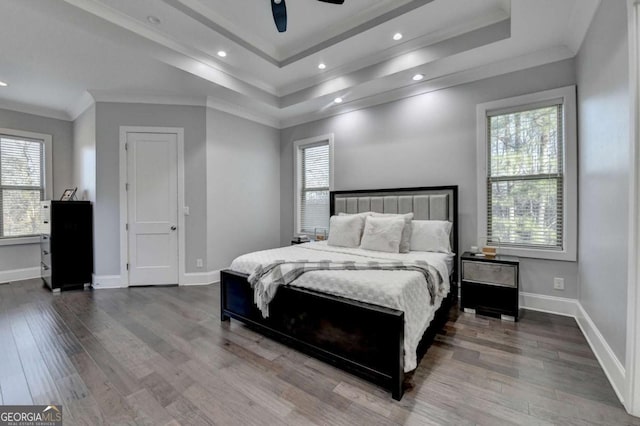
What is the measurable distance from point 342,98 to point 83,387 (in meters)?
4.37

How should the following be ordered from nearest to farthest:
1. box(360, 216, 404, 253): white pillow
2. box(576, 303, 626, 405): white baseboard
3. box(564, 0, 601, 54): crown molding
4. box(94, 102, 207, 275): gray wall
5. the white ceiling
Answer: box(576, 303, 626, 405): white baseboard → box(564, 0, 601, 54): crown molding → the white ceiling → box(360, 216, 404, 253): white pillow → box(94, 102, 207, 275): gray wall

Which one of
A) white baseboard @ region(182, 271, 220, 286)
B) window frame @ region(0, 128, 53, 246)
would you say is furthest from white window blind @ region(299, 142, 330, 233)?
window frame @ region(0, 128, 53, 246)

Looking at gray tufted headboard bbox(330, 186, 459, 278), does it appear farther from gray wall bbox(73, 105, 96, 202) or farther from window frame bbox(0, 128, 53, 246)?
window frame bbox(0, 128, 53, 246)

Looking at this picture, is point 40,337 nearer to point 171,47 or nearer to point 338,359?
point 338,359

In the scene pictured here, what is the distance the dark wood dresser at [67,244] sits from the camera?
4.10 m

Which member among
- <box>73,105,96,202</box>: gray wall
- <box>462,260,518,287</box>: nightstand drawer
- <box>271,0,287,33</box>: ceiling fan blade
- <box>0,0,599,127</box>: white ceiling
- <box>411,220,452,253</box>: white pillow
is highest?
<box>0,0,599,127</box>: white ceiling

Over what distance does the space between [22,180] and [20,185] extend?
92 mm

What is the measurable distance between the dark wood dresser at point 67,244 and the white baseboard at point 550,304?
6.10 meters

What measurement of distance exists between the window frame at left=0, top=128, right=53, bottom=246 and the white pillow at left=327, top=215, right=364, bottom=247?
5.26 metres

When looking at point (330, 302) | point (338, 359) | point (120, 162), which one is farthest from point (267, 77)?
point (338, 359)

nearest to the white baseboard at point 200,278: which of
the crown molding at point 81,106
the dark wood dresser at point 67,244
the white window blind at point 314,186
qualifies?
the dark wood dresser at point 67,244

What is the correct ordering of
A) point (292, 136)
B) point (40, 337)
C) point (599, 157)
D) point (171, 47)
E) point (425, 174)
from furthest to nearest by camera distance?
point (292, 136) → point (425, 174) → point (171, 47) → point (40, 337) → point (599, 157)

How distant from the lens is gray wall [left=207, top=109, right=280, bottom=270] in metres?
4.57

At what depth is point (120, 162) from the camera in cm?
425
